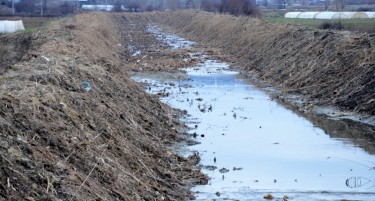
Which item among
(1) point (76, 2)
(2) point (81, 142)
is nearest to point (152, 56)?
(2) point (81, 142)

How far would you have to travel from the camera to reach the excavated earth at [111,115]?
759 centimetres

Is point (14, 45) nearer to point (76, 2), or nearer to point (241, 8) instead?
point (241, 8)

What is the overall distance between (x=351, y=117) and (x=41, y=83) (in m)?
8.30

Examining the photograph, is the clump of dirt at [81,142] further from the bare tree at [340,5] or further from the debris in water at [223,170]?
the bare tree at [340,5]

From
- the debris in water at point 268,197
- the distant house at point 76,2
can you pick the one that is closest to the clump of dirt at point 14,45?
the debris in water at point 268,197

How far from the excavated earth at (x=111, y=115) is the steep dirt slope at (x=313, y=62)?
5cm

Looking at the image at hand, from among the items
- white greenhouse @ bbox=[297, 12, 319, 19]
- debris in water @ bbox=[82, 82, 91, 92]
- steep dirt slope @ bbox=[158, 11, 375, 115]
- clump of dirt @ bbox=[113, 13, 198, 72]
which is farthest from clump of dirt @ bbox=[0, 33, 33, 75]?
white greenhouse @ bbox=[297, 12, 319, 19]

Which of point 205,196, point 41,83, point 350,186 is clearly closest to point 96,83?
point 41,83

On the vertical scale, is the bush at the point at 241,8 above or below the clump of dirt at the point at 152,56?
above

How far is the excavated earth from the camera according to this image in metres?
7.59

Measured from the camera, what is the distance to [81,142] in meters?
8.95

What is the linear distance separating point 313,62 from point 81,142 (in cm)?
1517

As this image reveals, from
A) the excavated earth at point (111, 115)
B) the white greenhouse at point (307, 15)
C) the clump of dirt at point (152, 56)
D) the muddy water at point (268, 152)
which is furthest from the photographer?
the white greenhouse at point (307, 15)

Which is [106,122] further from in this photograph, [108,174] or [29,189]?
[29,189]
